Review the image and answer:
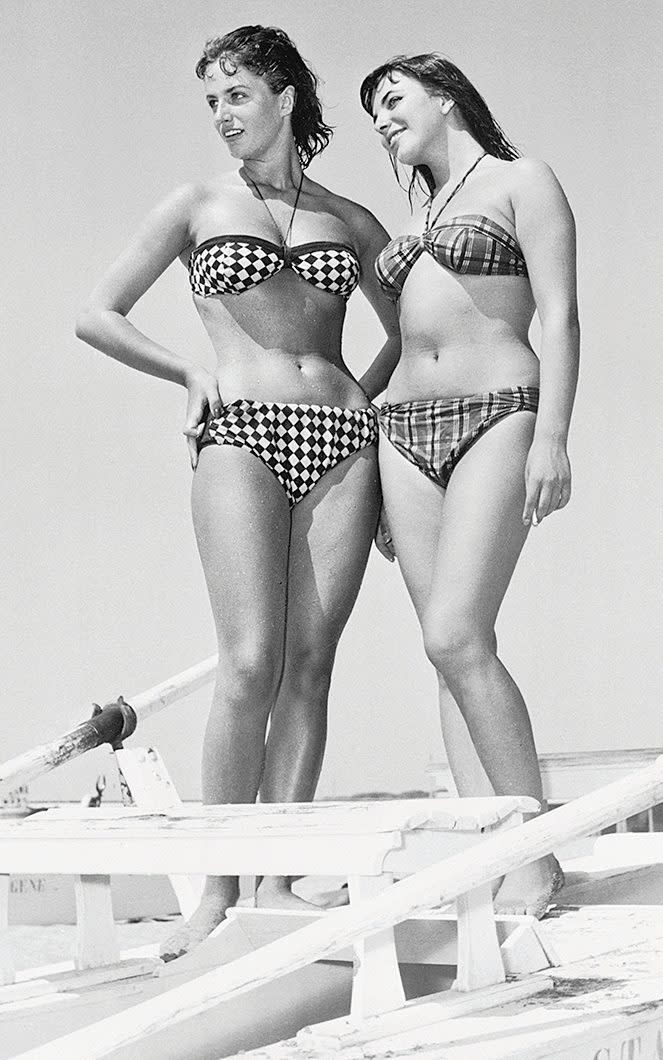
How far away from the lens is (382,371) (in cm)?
259

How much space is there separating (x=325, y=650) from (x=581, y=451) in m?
3.45

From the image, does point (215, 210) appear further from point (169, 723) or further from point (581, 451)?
point (169, 723)

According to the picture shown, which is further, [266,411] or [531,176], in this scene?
[266,411]

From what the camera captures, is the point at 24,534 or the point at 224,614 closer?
the point at 224,614

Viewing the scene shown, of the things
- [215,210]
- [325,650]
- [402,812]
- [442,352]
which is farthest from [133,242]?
[402,812]

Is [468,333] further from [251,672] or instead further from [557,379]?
[251,672]

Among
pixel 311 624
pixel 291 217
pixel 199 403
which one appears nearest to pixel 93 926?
pixel 311 624

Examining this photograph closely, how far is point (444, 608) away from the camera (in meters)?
2.08

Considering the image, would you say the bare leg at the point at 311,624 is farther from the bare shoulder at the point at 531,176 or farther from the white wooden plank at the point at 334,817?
Result: the bare shoulder at the point at 531,176

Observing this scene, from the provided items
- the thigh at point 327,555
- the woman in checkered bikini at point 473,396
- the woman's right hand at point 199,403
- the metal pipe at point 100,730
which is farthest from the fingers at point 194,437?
the metal pipe at point 100,730

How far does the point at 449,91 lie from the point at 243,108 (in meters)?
0.35

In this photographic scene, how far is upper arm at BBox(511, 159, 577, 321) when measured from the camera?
2.18 meters

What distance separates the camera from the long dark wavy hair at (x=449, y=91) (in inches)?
93.0

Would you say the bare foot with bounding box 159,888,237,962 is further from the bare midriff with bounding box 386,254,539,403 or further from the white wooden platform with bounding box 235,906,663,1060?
the bare midriff with bounding box 386,254,539,403
